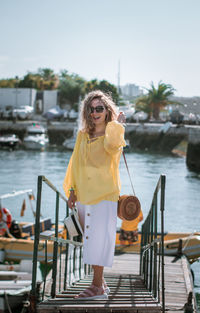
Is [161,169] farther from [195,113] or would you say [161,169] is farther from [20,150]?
[195,113]

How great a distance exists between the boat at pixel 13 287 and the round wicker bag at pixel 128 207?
5178 mm

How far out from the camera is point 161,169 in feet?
141

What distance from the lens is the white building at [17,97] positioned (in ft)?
263

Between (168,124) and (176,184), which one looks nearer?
(176,184)

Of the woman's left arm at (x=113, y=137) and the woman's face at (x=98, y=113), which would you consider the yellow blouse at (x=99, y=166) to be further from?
the woman's face at (x=98, y=113)

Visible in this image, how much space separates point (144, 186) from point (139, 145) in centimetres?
3388

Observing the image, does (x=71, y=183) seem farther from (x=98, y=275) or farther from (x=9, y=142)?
(x=9, y=142)

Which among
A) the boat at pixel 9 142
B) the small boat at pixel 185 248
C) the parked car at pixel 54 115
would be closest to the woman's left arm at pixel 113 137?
the small boat at pixel 185 248

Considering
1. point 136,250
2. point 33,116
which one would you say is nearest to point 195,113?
point 33,116

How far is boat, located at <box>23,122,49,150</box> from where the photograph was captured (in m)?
58.8

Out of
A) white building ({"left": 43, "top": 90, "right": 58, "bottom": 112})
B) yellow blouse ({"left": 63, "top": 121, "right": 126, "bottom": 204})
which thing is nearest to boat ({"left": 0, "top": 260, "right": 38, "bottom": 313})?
yellow blouse ({"left": 63, "top": 121, "right": 126, "bottom": 204})

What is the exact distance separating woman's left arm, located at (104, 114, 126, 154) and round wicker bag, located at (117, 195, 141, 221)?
40 cm

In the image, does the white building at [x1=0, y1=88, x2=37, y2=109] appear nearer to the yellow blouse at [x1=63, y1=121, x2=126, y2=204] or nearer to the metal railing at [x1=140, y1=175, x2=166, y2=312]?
the metal railing at [x1=140, y1=175, x2=166, y2=312]

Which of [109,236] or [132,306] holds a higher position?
[109,236]
